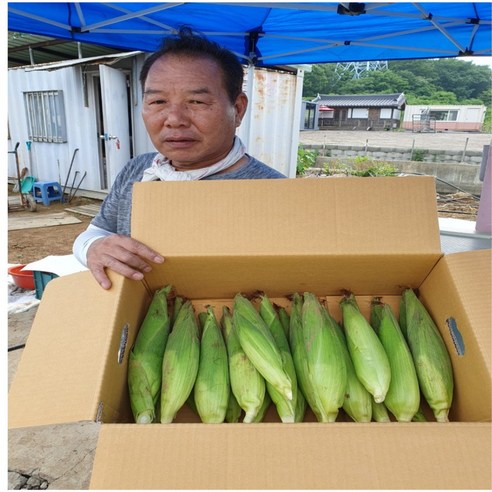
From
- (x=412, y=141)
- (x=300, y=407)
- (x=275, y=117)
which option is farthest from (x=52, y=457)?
(x=412, y=141)

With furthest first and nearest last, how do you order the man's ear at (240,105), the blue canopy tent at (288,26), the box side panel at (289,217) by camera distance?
the blue canopy tent at (288,26)
the man's ear at (240,105)
the box side panel at (289,217)

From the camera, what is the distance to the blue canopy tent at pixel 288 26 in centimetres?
316

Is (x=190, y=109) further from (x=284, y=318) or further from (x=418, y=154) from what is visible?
(x=418, y=154)

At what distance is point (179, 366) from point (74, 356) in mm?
256

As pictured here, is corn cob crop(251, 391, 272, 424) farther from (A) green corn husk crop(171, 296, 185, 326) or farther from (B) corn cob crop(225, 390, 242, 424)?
(A) green corn husk crop(171, 296, 185, 326)

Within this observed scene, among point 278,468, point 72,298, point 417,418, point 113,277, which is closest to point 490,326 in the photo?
point 417,418

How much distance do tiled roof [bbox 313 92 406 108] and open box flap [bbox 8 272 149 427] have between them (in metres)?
40.6

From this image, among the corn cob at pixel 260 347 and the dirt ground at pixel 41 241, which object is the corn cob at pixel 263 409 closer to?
the corn cob at pixel 260 347

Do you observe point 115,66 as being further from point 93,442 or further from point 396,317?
point 396,317

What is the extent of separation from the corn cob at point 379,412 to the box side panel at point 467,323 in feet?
0.59

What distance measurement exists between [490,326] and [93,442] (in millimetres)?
1852

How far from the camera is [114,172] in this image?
716 centimetres

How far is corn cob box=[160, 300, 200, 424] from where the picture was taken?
3.05 ft

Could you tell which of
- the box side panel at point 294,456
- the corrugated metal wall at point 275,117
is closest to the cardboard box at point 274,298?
the box side panel at point 294,456
